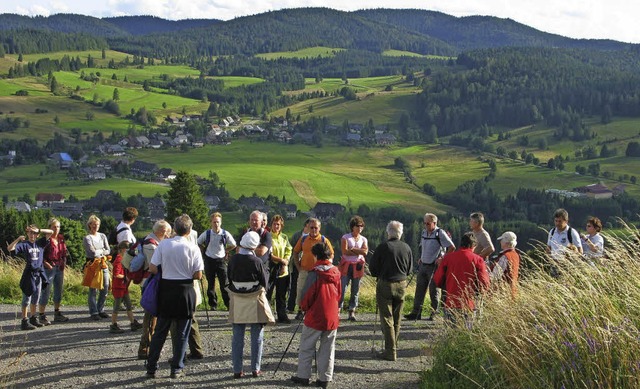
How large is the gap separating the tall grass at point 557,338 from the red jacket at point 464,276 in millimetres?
1044

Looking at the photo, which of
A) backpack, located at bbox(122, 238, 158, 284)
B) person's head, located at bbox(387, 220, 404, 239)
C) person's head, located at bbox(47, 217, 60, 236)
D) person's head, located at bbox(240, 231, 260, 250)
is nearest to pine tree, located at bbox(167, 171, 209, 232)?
person's head, located at bbox(47, 217, 60, 236)

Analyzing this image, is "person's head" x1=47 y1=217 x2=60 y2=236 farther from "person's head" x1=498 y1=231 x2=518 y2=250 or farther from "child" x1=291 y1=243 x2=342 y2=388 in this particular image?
"person's head" x1=498 y1=231 x2=518 y2=250

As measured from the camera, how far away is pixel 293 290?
46.6 ft

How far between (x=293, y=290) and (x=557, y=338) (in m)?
7.28

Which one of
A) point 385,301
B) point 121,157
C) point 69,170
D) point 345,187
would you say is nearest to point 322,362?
point 385,301

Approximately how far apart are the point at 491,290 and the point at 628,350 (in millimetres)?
3122

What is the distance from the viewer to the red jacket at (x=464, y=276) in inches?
417

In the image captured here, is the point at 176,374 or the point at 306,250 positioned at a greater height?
the point at 306,250

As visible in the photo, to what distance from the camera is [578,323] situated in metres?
7.75

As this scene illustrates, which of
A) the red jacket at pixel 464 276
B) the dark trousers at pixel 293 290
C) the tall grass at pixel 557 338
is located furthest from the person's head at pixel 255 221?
the tall grass at pixel 557 338

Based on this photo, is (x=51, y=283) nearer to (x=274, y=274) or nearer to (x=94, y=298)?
(x=94, y=298)

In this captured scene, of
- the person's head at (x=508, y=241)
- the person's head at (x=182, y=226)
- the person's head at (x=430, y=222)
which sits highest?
the person's head at (x=182, y=226)

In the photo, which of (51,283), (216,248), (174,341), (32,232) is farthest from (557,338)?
(51,283)

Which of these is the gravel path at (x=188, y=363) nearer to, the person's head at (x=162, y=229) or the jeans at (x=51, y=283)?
the jeans at (x=51, y=283)
